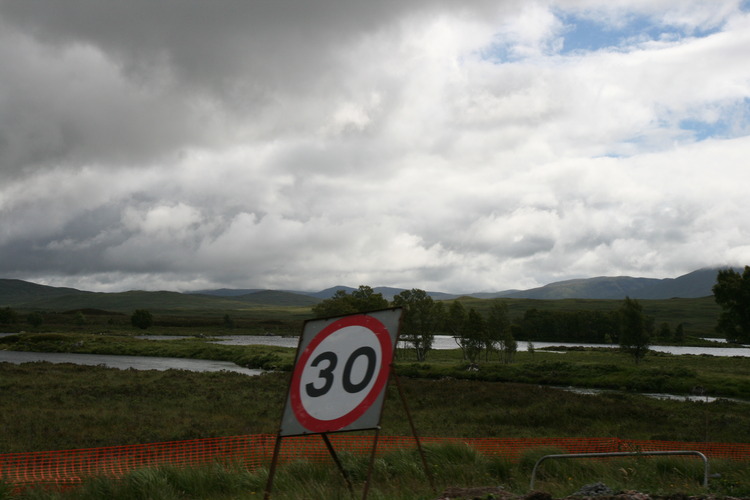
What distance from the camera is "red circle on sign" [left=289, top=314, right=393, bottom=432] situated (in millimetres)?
7250

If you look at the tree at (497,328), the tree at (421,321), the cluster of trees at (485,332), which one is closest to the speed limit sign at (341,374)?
the cluster of trees at (485,332)

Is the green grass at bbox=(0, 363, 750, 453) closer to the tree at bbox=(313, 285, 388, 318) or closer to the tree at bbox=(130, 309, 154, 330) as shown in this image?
the tree at bbox=(313, 285, 388, 318)

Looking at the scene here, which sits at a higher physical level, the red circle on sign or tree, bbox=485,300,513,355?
the red circle on sign

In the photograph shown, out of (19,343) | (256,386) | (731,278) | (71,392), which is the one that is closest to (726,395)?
(731,278)

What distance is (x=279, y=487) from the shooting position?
9.74 m

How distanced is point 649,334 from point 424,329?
97.6ft

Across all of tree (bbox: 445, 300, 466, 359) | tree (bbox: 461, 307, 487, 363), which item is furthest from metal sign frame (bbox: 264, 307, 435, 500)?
tree (bbox: 445, 300, 466, 359)

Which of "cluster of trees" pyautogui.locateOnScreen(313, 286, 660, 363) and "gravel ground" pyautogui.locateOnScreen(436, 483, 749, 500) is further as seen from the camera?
"cluster of trees" pyautogui.locateOnScreen(313, 286, 660, 363)

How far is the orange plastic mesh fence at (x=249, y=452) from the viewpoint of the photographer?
13680 millimetres

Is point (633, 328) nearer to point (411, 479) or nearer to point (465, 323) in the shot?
point (465, 323)

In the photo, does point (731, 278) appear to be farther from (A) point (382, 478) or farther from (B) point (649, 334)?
(A) point (382, 478)

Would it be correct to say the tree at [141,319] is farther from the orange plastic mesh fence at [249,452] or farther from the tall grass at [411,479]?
the tall grass at [411,479]

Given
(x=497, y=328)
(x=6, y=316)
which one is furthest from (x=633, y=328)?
(x=6, y=316)

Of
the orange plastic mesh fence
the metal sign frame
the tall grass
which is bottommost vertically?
the orange plastic mesh fence
